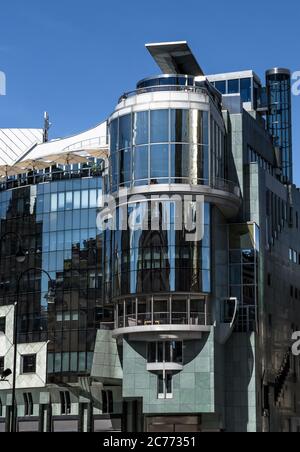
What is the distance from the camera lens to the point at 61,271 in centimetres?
8669

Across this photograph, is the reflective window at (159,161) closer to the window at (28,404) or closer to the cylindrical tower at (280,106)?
the window at (28,404)

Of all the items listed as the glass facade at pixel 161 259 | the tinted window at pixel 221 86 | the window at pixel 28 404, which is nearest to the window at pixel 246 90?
the tinted window at pixel 221 86

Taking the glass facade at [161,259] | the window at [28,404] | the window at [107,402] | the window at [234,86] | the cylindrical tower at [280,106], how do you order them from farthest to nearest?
the cylindrical tower at [280,106], the window at [234,86], the window at [28,404], the window at [107,402], the glass facade at [161,259]

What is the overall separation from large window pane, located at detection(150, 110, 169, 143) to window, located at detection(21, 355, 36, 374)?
2844 centimetres

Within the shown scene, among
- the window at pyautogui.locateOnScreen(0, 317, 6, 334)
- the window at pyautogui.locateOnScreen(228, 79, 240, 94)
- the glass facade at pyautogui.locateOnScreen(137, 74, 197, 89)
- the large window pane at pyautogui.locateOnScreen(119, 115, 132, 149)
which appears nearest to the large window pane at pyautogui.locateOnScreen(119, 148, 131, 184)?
the large window pane at pyautogui.locateOnScreen(119, 115, 132, 149)

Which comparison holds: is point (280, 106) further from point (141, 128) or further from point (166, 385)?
point (166, 385)

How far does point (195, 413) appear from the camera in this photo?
67.8m

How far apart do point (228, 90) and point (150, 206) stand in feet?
113

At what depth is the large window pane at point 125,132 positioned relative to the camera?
70312 mm

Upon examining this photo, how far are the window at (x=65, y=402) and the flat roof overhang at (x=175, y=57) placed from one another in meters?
32.6

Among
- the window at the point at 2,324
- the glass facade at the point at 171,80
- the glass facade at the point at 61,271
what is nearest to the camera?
the glass facade at the point at 171,80

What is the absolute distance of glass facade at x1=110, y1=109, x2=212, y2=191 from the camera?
69062 mm

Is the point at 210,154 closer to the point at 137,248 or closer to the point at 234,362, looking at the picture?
the point at 137,248
